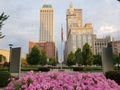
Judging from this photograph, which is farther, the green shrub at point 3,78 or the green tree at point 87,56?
the green tree at point 87,56

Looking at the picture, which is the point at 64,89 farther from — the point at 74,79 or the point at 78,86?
the point at 74,79

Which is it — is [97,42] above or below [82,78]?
above

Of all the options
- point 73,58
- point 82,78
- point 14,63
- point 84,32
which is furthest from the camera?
point 84,32

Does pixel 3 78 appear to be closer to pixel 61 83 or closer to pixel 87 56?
pixel 61 83

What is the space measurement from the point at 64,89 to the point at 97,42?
587 ft

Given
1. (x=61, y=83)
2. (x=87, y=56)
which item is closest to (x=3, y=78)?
(x=61, y=83)

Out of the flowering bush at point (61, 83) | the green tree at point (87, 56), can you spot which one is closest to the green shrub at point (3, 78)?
the flowering bush at point (61, 83)

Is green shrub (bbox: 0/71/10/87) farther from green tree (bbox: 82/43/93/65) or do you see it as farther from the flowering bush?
green tree (bbox: 82/43/93/65)

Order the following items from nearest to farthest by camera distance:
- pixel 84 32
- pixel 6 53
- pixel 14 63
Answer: pixel 14 63, pixel 6 53, pixel 84 32

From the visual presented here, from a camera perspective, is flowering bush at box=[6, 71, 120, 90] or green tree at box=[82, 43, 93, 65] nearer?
flowering bush at box=[6, 71, 120, 90]

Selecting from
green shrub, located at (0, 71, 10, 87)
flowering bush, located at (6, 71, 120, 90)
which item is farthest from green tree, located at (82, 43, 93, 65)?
flowering bush, located at (6, 71, 120, 90)

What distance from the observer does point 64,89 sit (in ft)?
15.9

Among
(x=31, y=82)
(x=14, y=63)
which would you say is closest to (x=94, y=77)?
(x=31, y=82)

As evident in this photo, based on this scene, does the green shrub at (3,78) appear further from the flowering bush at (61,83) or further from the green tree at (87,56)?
the green tree at (87,56)
